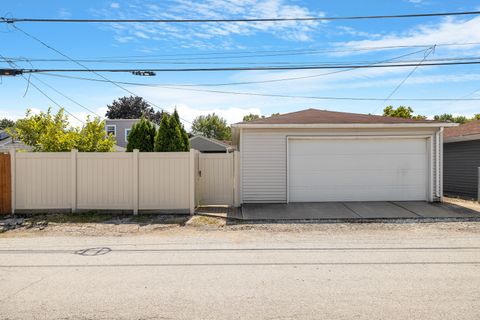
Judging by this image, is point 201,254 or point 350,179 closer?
point 201,254

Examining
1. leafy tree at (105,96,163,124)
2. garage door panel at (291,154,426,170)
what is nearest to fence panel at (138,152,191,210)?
garage door panel at (291,154,426,170)

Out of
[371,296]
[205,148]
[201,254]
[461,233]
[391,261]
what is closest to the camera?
[371,296]

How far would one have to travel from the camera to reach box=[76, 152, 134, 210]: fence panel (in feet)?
36.6

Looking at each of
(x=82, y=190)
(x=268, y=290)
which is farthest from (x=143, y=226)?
(x=268, y=290)

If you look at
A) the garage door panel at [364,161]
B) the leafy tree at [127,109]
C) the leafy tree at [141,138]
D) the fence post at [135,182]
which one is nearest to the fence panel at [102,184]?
the fence post at [135,182]

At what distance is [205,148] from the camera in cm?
3600

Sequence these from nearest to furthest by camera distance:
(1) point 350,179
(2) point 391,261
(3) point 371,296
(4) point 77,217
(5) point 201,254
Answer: (3) point 371,296 < (2) point 391,261 < (5) point 201,254 < (4) point 77,217 < (1) point 350,179

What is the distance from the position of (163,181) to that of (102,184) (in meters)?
1.76

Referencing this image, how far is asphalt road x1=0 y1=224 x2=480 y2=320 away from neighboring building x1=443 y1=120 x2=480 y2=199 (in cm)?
933

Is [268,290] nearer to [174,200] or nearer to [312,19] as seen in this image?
[174,200]

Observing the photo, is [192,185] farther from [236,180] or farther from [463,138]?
[463,138]

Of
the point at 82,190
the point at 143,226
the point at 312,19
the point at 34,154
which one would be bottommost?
the point at 143,226

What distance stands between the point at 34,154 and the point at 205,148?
Answer: 25044 mm

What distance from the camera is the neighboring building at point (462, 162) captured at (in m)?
16.1
